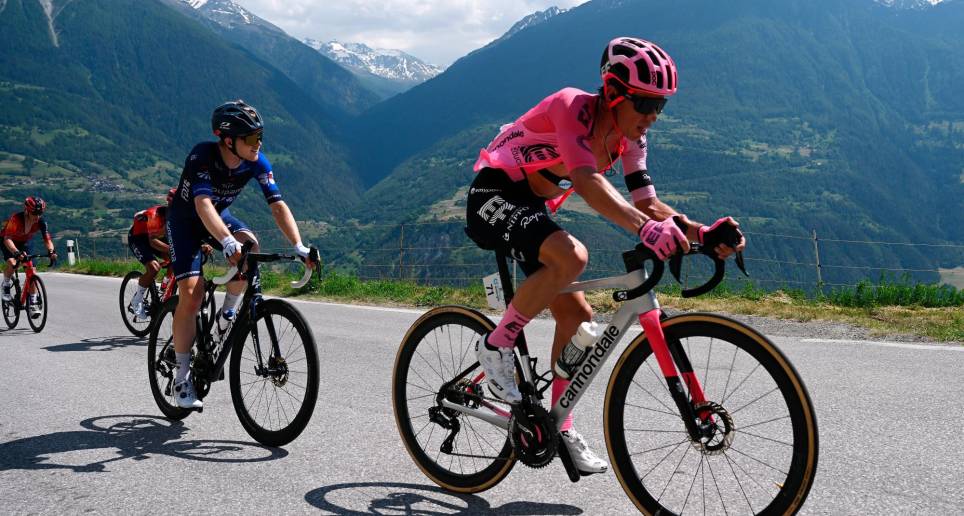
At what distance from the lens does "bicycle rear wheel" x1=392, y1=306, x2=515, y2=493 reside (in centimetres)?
401

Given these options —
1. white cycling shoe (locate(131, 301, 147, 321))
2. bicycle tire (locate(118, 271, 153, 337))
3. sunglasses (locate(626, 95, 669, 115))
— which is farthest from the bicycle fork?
white cycling shoe (locate(131, 301, 147, 321))

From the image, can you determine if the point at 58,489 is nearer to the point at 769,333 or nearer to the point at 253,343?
the point at 253,343

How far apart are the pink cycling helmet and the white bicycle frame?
0.79 meters

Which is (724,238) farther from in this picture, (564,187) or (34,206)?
(34,206)

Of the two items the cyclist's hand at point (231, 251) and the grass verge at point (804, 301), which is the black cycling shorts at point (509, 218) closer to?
the cyclist's hand at point (231, 251)

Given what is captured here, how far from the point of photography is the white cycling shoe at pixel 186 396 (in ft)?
17.6

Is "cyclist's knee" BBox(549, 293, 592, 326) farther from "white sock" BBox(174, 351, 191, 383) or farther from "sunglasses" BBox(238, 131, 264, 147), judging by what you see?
"white sock" BBox(174, 351, 191, 383)

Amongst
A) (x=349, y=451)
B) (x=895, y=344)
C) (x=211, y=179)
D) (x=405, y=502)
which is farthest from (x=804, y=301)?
(x=405, y=502)

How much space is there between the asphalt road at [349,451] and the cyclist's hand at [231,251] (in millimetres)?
1169

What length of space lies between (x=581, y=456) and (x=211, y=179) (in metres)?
3.33

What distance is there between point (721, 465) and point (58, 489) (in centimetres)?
342

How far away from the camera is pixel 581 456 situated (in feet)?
12.0

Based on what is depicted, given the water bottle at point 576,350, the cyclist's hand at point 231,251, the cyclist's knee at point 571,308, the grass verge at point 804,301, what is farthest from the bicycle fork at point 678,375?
the grass verge at point 804,301

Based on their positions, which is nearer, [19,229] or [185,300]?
[185,300]
